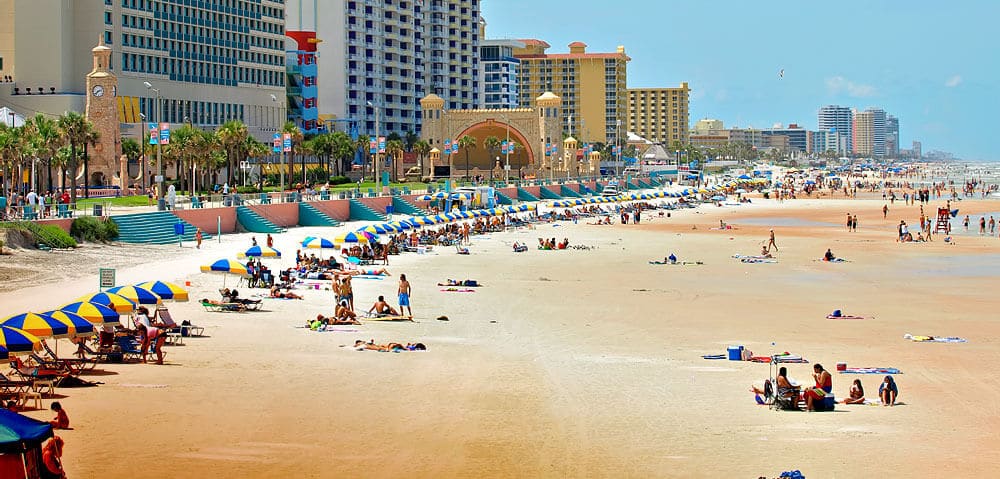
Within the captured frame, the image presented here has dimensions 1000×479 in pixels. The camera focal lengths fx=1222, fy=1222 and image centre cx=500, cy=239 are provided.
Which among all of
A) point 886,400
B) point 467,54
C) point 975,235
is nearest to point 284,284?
point 886,400

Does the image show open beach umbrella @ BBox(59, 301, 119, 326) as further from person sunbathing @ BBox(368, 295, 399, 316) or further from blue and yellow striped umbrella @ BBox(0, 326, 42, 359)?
person sunbathing @ BBox(368, 295, 399, 316)

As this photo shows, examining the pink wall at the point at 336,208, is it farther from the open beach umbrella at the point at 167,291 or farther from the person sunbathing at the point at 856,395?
the person sunbathing at the point at 856,395

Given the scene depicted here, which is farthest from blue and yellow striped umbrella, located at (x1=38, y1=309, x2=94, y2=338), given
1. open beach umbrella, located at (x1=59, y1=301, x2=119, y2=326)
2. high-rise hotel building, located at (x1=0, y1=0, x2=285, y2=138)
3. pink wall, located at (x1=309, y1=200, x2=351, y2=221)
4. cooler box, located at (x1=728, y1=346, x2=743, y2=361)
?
high-rise hotel building, located at (x1=0, y1=0, x2=285, y2=138)

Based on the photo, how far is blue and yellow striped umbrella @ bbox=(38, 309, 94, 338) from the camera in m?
19.9

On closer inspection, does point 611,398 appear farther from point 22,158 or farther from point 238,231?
point 22,158

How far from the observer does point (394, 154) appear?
4306 inches

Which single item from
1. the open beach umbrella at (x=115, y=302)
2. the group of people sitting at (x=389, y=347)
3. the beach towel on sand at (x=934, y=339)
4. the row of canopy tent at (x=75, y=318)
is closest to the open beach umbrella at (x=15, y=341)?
the row of canopy tent at (x=75, y=318)

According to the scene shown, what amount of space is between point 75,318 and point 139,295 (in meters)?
3.74

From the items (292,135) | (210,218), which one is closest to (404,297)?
(210,218)

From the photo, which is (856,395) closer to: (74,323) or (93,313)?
(74,323)

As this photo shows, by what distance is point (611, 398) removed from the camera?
1964 cm

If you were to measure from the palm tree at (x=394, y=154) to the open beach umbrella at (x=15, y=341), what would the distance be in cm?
8619

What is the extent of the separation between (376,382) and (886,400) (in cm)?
828

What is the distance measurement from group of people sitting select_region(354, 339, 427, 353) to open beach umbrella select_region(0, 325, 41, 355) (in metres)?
6.98
